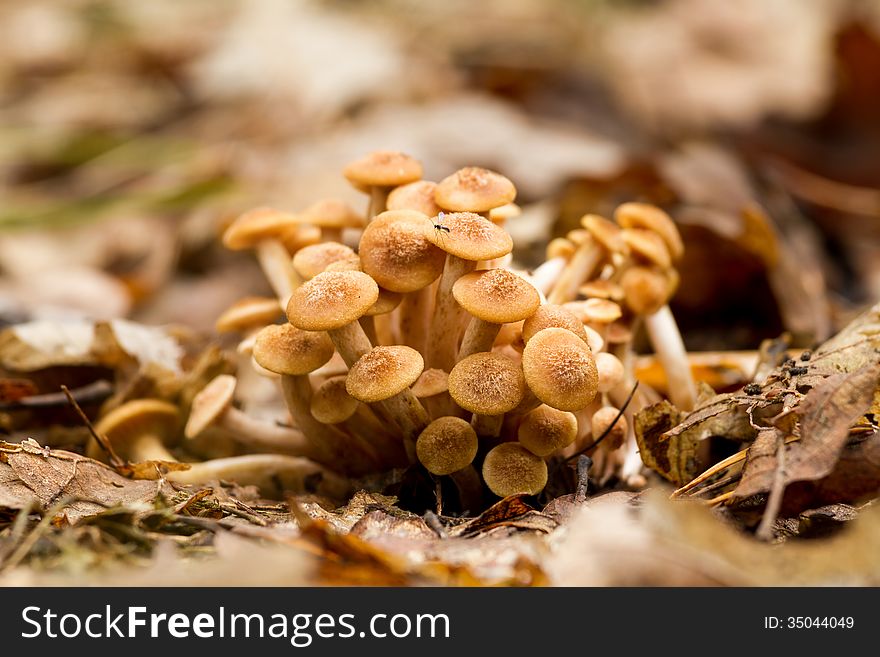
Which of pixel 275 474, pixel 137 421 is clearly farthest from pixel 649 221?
pixel 137 421

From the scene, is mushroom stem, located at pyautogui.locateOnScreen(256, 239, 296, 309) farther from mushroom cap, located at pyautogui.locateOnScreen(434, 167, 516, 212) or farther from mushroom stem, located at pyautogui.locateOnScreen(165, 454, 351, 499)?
mushroom cap, located at pyautogui.locateOnScreen(434, 167, 516, 212)

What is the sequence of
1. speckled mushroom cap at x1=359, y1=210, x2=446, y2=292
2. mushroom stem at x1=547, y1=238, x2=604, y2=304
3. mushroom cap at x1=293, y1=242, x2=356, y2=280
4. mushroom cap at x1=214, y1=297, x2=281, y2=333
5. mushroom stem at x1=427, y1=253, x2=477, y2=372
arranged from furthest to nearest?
1. mushroom cap at x1=214, y1=297, x2=281, y2=333
2. mushroom stem at x1=547, y1=238, x2=604, y2=304
3. mushroom cap at x1=293, y1=242, x2=356, y2=280
4. mushroom stem at x1=427, y1=253, x2=477, y2=372
5. speckled mushroom cap at x1=359, y1=210, x2=446, y2=292

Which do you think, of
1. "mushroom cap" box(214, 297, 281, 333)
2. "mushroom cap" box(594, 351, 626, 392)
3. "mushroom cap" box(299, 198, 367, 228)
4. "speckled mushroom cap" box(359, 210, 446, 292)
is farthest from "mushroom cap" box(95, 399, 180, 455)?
"mushroom cap" box(594, 351, 626, 392)

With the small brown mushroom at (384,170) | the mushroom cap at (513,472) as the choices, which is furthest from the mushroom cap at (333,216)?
the mushroom cap at (513,472)

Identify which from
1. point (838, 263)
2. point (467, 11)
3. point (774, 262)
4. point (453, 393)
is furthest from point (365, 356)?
point (467, 11)

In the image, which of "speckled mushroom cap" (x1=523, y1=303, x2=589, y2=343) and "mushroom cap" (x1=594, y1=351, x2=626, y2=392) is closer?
"speckled mushroom cap" (x1=523, y1=303, x2=589, y2=343)

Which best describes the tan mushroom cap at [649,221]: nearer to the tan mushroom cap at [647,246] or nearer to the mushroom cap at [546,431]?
the tan mushroom cap at [647,246]

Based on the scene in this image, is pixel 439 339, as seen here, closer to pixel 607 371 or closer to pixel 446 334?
pixel 446 334
